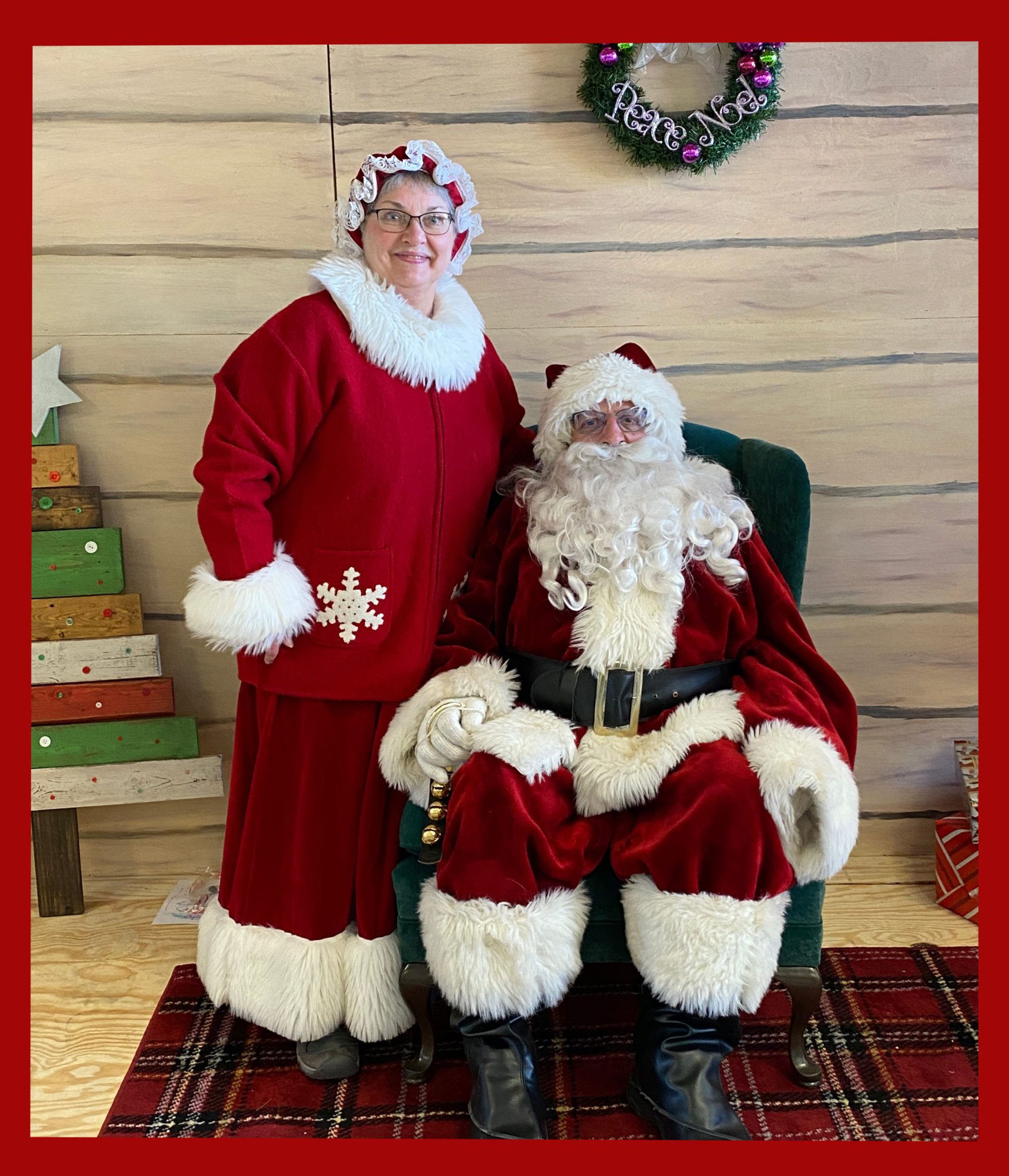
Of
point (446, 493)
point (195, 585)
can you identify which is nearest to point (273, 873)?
point (195, 585)

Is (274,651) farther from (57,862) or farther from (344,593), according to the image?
(57,862)

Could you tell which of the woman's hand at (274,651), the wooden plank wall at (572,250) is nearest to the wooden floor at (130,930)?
the wooden plank wall at (572,250)

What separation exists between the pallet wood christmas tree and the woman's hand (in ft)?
2.05

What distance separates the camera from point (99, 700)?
265 centimetres

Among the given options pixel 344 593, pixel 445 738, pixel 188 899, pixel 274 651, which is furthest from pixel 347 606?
pixel 188 899

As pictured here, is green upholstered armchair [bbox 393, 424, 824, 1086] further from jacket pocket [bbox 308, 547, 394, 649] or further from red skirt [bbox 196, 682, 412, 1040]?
jacket pocket [bbox 308, 547, 394, 649]

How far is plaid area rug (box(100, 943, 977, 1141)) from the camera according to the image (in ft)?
6.41

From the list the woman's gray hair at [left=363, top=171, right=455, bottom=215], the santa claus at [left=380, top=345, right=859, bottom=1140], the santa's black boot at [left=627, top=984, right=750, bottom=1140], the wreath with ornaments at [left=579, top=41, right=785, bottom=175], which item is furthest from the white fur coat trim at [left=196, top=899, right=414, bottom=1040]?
the wreath with ornaments at [left=579, top=41, right=785, bottom=175]

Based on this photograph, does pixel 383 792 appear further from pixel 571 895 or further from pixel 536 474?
pixel 536 474

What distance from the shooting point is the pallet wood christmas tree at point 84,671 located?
262cm

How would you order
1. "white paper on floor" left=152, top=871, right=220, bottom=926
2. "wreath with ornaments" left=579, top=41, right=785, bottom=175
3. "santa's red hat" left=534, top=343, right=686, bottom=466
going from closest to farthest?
"santa's red hat" left=534, top=343, right=686, bottom=466 < "wreath with ornaments" left=579, top=41, right=785, bottom=175 < "white paper on floor" left=152, top=871, right=220, bottom=926

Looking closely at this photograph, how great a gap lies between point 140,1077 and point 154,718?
34.6 inches

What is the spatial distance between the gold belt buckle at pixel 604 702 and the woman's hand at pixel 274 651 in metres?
0.63

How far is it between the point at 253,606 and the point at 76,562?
84 centimetres
